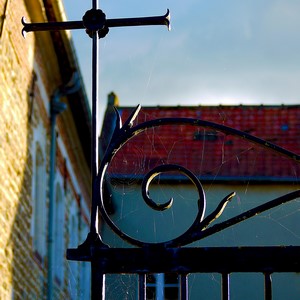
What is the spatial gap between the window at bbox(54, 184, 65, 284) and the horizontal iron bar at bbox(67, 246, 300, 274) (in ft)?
34.6

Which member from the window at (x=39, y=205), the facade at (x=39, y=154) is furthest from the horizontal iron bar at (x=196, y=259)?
the window at (x=39, y=205)

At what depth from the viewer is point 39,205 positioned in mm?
13234

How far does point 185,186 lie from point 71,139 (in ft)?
12.9

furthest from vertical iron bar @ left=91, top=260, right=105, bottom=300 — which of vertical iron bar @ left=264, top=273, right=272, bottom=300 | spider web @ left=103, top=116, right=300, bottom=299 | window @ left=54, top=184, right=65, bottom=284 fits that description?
spider web @ left=103, top=116, right=300, bottom=299

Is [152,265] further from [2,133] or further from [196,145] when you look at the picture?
[196,145]

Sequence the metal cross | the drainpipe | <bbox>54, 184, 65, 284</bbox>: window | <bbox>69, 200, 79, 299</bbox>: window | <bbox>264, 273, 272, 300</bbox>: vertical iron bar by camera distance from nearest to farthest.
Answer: <bbox>264, 273, 272, 300</bbox>: vertical iron bar
the metal cross
the drainpipe
<bbox>54, 184, 65, 284</bbox>: window
<bbox>69, 200, 79, 299</bbox>: window

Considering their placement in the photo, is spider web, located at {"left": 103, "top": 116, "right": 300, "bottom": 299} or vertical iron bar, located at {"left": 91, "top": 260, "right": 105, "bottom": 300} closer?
vertical iron bar, located at {"left": 91, "top": 260, "right": 105, "bottom": 300}

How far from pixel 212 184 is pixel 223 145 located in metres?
0.79

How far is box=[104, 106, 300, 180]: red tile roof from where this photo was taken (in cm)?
2070

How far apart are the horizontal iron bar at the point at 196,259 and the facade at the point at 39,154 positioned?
5.76 metres

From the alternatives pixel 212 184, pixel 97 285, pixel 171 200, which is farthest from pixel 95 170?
pixel 212 184

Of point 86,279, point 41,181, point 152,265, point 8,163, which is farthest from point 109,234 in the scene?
point 152,265

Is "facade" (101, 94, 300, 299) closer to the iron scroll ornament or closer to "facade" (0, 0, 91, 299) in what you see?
"facade" (0, 0, 91, 299)

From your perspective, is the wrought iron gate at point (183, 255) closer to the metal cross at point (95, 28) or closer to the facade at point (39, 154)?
the metal cross at point (95, 28)
